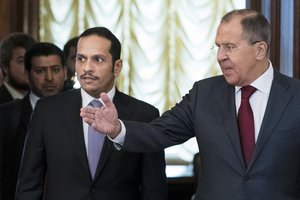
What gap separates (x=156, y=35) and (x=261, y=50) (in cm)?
426

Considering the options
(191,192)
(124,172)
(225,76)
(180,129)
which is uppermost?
(225,76)

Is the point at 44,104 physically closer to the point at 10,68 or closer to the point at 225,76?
the point at 225,76

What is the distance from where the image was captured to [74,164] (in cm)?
369

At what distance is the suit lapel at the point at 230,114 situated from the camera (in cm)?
333

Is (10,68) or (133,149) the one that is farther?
(10,68)

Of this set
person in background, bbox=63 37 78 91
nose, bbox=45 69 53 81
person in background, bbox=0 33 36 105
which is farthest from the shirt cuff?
person in background, bbox=63 37 78 91

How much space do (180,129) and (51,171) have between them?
657 mm

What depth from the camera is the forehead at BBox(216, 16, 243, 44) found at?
341 centimetres

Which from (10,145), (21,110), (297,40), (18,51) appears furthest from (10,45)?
(297,40)

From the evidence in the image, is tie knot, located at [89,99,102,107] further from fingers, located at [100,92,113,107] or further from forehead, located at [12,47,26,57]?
forehead, located at [12,47,26,57]

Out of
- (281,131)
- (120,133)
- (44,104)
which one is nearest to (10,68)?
(44,104)

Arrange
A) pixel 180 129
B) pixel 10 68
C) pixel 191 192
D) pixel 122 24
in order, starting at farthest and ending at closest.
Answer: pixel 122 24
pixel 191 192
pixel 10 68
pixel 180 129

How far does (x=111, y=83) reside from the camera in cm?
384

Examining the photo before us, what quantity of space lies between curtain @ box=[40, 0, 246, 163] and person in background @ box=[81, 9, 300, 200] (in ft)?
13.4
